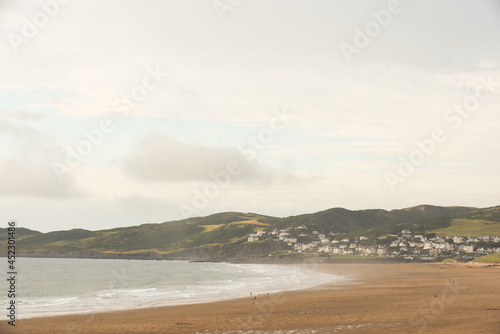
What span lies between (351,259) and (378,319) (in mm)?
148645

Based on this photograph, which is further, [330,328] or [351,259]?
[351,259]

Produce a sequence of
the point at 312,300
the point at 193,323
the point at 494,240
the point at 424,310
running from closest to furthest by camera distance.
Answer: the point at 193,323 → the point at 424,310 → the point at 312,300 → the point at 494,240

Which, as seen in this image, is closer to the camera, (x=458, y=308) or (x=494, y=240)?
(x=458, y=308)

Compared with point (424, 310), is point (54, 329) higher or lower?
higher

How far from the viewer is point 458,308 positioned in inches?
1478

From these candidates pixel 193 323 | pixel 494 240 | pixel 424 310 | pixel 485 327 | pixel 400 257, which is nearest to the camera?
pixel 485 327

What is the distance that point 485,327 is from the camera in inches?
1142

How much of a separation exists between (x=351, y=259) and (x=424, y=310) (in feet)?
472

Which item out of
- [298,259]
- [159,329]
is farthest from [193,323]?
[298,259]

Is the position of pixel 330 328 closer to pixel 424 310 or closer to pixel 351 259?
pixel 424 310

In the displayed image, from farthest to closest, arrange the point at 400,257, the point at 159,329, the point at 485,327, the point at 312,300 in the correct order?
the point at 400,257 < the point at 312,300 < the point at 159,329 < the point at 485,327

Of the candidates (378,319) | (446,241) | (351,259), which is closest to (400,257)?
(351,259)

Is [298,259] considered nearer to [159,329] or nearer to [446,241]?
[446,241]

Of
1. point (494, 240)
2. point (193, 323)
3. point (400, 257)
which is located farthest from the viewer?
point (494, 240)
